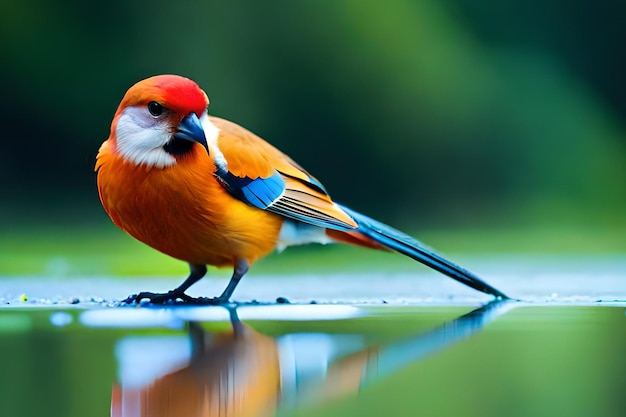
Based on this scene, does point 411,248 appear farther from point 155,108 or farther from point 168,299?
point 155,108

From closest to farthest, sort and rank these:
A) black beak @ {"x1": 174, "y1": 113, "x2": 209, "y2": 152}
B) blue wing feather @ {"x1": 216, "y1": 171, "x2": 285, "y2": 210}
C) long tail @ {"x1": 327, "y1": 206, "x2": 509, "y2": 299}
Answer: black beak @ {"x1": 174, "y1": 113, "x2": 209, "y2": 152}
blue wing feather @ {"x1": 216, "y1": 171, "x2": 285, "y2": 210}
long tail @ {"x1": 327, "y1": 206, "x2": 509, "y2": 299}

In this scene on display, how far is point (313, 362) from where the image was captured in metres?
1.17

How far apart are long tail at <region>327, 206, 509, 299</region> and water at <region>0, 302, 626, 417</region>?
0.22 meters

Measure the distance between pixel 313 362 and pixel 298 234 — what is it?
878 millimetres

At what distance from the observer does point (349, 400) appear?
984 mm

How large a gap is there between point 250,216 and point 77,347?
0.64 metres

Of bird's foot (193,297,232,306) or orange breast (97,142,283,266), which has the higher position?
orange breast (97,142,283,266)

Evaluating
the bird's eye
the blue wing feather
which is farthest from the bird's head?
the blue wing feather

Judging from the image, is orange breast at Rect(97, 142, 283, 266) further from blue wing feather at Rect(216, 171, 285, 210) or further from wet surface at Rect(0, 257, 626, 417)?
wet surface at Rect(0, 257, 626, 417)

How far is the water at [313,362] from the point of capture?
970mm

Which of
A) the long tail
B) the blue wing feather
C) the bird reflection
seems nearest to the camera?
the bird reflection

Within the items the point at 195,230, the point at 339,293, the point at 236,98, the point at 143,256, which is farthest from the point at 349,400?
the point at 236,98

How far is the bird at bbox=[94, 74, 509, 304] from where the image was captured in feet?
5.62

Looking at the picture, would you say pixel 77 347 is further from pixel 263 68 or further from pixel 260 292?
pixel 263 68
